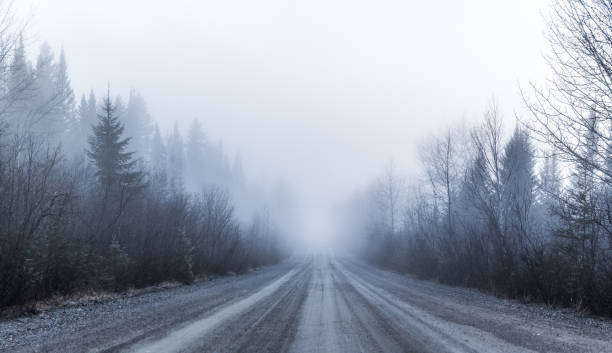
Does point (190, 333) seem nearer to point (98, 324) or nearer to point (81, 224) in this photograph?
point (98, 324)

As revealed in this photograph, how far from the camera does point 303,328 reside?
766 centimetres

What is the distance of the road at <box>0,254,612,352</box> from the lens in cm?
614

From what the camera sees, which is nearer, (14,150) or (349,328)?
(349,328)

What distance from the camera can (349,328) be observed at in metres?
7.64

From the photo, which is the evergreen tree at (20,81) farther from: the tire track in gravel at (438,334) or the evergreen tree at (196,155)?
the evergreen tree at (196,155)

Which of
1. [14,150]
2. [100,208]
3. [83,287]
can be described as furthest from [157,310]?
[100,208]

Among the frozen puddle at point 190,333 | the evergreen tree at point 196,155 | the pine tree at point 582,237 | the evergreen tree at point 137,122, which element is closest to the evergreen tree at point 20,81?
the frozen puddle at point 190,333

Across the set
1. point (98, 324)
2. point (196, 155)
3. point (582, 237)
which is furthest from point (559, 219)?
point (196, 155)

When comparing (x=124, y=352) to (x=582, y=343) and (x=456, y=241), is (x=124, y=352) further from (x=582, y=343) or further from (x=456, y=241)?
(x=456, y=241)

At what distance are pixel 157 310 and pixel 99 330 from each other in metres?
2.86

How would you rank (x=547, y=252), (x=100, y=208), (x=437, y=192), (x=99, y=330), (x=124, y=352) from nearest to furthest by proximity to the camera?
1. (x=124, y=352)
2. (x=99, y=330)
3. (x=547, y=252)
4. (x=100, y=208)
5. (x=437, y=192)

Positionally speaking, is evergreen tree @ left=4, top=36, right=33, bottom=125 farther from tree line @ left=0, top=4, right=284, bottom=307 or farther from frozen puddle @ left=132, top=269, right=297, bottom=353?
frozen puddle @ left=132, top=269, right=297, bottom=353

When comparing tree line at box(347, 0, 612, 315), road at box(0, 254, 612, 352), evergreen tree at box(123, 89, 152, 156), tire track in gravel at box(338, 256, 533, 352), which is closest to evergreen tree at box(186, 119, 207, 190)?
evergreen tree at box(123, 89, 152, 156)

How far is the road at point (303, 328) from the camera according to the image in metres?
6.14
